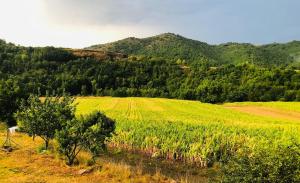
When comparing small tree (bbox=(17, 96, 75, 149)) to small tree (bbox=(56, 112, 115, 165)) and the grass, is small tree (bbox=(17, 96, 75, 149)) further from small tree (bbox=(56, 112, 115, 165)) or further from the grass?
small tree (bbox=(56, 112, 115, 165))

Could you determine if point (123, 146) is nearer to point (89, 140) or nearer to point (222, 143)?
point (222, 143)

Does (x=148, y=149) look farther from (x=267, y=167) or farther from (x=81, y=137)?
(x=267, y=167)

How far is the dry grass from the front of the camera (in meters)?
25.2

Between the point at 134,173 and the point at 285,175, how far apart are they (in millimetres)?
13348

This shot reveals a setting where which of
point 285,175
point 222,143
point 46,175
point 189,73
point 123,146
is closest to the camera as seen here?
point 285,175

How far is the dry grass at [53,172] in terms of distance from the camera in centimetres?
2517

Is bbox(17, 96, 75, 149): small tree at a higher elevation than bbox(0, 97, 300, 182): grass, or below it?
higher

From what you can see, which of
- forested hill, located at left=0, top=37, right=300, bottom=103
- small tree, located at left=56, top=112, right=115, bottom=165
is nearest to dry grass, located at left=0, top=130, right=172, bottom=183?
small tree, located at left=56, top=112, right=115, bottom=165

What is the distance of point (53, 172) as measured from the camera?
2684 cm

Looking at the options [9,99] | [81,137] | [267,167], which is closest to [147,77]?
[9,99]

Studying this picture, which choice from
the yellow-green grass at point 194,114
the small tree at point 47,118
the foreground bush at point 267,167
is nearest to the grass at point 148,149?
the foreground bush at point 267,167

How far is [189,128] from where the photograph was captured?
48312mm

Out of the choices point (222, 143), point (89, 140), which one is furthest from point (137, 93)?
point (89, 140)

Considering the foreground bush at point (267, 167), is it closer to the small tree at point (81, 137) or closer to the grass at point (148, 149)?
the grass at point (148, 149)
